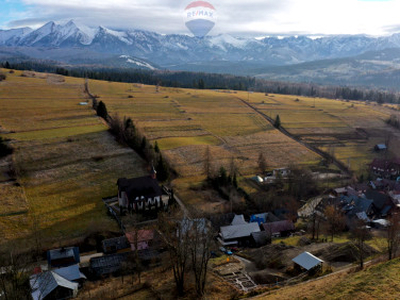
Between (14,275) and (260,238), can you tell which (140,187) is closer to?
(260,238)

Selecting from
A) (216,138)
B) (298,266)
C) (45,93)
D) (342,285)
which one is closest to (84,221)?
(298,266)

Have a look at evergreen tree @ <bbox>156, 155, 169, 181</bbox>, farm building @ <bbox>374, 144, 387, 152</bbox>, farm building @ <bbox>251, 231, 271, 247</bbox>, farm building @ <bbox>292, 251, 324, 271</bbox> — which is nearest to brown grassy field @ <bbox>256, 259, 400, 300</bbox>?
farm building @ <bbox>292, 251, 324, 271</bbox>

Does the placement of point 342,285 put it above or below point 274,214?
above

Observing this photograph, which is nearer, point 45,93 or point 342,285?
point 342,285

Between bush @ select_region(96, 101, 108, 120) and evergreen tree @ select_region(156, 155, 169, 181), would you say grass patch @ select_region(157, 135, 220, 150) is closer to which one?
evergreen tree @ select_region(156, 155, 169, 181)

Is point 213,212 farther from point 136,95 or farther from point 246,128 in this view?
point 136,95

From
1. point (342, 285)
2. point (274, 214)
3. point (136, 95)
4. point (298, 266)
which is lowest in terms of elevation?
point (274, 214)

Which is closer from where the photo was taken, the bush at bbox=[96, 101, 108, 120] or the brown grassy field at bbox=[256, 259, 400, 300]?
the brown grassy field at bbox=[256, 259, 400, 300]

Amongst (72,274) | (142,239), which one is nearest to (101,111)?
(142,239)
